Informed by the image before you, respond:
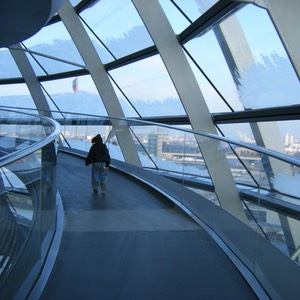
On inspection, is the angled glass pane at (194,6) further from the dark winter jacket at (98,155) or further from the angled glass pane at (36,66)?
the angled glass pane at (36,66)

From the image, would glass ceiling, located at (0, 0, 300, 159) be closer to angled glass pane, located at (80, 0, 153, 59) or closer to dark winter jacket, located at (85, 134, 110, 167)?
angled glass pane, located at (80, 0, 153, 59)

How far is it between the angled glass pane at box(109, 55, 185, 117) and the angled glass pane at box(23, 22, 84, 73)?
3.03m

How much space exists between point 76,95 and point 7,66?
5388mm

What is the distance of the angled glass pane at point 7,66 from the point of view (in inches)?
826

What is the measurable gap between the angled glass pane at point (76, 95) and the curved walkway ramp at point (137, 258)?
39.2ft

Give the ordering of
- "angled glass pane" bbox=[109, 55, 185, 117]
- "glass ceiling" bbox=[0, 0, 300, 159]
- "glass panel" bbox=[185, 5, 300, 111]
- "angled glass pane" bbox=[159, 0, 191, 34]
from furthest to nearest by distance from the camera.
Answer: "angled glass pane" bbox=[109, 55, 185, 117] < "angled glass pane" bbox=[159, 0, 191, 34] < "glass ceiling" bbox=[0, 0, 300, 159] < "glass panel" bbox=[185, 5, 300, 111]

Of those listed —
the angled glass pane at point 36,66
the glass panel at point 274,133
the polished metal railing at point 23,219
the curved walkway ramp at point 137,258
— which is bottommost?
the curved walkway ramp at point 137,258

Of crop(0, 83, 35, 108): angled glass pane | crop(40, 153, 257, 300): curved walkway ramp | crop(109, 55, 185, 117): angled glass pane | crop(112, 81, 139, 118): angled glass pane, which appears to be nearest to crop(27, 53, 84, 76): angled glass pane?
crop(0, 83, 35, 108): angled glass pane

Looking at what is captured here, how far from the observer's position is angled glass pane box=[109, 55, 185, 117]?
13.5 m

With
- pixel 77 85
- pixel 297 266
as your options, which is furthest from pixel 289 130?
pixel 77 85

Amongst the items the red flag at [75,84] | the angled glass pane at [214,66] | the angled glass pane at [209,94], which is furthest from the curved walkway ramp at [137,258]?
the red flag at [75,84]

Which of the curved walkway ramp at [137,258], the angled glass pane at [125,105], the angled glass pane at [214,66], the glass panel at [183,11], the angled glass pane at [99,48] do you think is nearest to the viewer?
the curved walkway ramp at [137,258]

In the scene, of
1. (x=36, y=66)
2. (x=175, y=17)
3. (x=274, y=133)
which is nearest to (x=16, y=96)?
(x=36, y=66)

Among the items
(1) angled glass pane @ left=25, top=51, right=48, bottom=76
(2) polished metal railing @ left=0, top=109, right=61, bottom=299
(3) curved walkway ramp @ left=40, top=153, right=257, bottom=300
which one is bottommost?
(3) curved walkway ramp @ left=40, top=153, right=257, bottom=300
